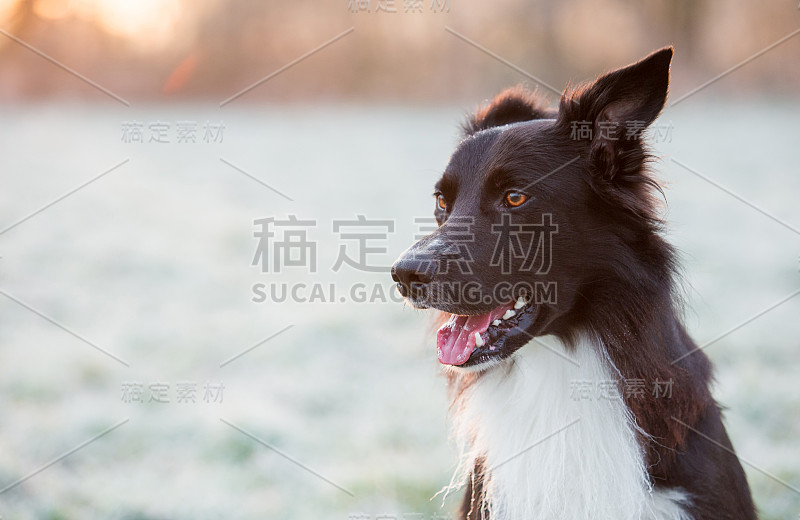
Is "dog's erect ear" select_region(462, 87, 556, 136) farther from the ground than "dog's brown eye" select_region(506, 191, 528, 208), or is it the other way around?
"dog's erect ear" select_region(462, 87, 556, 136)

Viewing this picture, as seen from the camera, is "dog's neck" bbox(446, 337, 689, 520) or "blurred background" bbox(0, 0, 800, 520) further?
"blurred background" bbox(0, 0, 800, 520)

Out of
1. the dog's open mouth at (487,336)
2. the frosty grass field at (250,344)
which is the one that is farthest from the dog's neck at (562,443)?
the frosty grass field at (250,344)

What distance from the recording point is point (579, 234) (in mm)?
2941

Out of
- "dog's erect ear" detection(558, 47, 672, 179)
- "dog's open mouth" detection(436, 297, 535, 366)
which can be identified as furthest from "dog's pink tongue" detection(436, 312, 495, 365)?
"dog's erect ear" detection(558, 47, 672, 179)

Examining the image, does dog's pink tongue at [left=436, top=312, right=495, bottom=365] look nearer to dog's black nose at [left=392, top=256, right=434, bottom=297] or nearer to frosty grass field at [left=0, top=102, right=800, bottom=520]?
dog's black nose at [left=392, top=256, right=434, bottom=297]

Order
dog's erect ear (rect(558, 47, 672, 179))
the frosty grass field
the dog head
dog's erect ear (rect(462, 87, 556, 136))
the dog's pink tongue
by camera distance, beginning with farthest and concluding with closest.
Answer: the frosty grass field, dog's erect ear (rect(462, 87, 556, 136)), the dog's pink tongue, the dog head, dog's erect ear (rect(558, 47, 672, 179))

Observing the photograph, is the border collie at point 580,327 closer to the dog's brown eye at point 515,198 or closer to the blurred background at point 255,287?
the dog's brown eye at point 515,198

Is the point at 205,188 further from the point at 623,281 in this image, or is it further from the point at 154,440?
the point at 623,281

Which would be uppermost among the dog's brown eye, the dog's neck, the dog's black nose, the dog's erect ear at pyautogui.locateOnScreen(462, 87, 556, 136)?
the dog's erect ear at pyautogui.locateOnScreen(462, 87, 556, 136)

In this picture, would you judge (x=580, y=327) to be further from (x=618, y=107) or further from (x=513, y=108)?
(x=513, y=108)

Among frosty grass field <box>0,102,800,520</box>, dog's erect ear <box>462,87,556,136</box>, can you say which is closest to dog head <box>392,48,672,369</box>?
frosty grass field <box>0,102,800,520</box>

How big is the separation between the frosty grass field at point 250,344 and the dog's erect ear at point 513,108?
0.96 feet

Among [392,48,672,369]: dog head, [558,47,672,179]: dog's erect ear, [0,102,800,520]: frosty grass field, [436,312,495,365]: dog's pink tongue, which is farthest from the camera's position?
[0,102,800,520]: frosty grass field

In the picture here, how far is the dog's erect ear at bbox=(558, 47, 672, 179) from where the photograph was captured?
271cm
